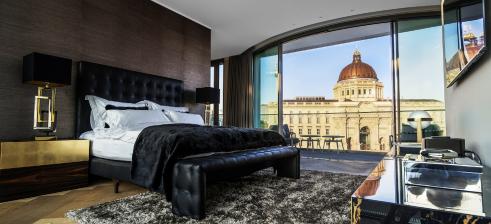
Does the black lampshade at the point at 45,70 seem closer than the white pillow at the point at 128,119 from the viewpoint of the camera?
Yes

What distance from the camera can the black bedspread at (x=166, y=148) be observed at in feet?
6.32

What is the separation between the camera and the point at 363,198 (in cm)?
79

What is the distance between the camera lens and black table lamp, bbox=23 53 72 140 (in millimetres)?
2494

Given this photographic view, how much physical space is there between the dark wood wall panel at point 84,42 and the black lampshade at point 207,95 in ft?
0.96

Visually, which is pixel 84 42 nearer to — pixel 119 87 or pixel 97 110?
pixel 119 87

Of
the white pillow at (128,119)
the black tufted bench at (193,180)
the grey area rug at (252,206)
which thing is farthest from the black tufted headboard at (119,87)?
the black tufted bench at (193,180)

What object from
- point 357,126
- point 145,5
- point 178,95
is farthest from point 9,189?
point 357,126

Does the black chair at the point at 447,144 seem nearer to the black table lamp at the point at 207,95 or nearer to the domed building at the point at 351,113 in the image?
the black table lamp at the point at 207,95

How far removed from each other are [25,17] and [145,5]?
64.0 inches

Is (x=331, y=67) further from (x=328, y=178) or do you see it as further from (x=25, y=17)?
(x=25, y=17)

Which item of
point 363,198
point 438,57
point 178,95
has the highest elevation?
point 438,57

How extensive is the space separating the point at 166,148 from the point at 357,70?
7.66 meters

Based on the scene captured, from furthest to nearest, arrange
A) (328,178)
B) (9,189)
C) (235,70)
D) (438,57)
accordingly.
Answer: (235,70), (438,57), (328,178), (9,189)

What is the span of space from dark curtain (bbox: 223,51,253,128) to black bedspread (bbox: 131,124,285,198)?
167 inches
